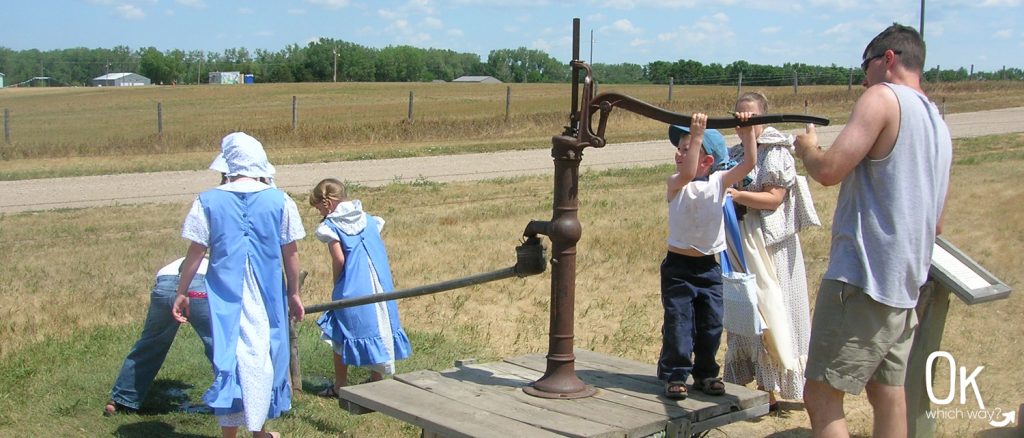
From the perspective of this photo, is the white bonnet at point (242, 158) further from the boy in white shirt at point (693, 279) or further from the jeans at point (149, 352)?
the boy in white shirt at point (693, 279)

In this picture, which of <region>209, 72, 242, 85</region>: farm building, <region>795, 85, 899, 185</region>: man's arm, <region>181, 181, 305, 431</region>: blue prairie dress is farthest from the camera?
<region>209, 72, 242, 85</region>: farm building

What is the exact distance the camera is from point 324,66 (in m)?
117

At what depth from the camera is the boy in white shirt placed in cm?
407

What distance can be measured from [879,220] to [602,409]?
1.25 metres

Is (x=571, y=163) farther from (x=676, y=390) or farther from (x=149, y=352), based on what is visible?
(x=149, y=352)

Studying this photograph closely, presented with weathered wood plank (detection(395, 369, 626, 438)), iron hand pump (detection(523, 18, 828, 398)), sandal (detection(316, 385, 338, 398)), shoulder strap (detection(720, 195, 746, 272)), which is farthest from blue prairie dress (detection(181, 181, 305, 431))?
shoulder strap (detection(720, 195, 746, 272))

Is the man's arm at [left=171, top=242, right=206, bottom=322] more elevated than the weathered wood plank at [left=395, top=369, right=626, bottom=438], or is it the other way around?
the man's arm at [left=171, top=242, right=206, bottom=322]

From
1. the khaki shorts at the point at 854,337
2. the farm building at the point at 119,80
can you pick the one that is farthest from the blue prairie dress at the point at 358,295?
the farm building at the point at 119,80

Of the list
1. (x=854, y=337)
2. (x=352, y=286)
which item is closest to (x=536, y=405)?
(x=854, y=337)

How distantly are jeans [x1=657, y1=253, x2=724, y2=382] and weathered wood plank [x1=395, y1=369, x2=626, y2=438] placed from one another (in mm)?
560

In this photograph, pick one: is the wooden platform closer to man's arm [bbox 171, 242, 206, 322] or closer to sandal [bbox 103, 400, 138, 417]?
man's arm [bbox 171, 242, 206, 322]

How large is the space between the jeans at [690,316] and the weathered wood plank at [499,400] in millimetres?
560

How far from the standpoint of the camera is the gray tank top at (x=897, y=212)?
11.1 ft

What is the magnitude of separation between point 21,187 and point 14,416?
12894 mm
